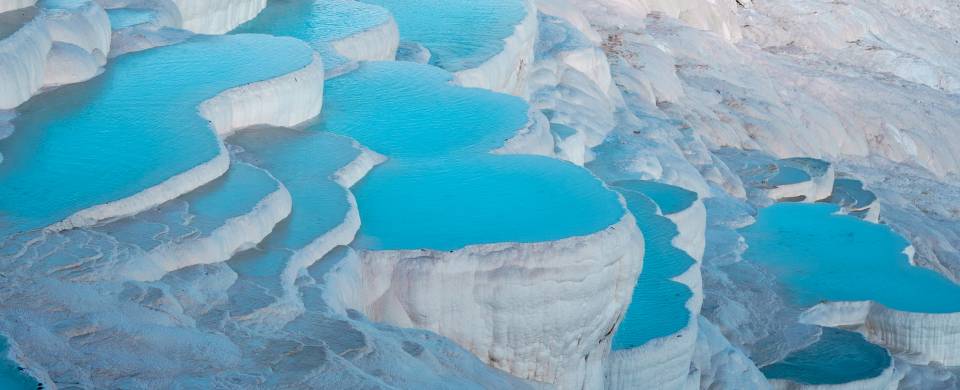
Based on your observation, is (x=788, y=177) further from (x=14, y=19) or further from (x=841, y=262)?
(x=14, y=19)

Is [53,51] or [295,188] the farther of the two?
[53,51]

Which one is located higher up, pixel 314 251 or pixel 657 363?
pixel 314 251

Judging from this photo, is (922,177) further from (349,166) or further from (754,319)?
(349,166)

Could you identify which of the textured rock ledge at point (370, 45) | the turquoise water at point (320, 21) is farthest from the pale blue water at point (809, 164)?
the textured rock ledge at point (370, 45)

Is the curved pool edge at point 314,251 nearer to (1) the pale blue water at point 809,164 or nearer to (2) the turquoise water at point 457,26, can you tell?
(2) the turquoise water at point 457,26

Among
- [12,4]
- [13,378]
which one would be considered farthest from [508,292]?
[12,4]

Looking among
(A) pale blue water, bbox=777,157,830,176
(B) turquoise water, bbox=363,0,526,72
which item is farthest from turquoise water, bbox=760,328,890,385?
(A) pale blue water, bbox=777,157,830,176

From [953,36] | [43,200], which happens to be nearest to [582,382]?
[43,200]
